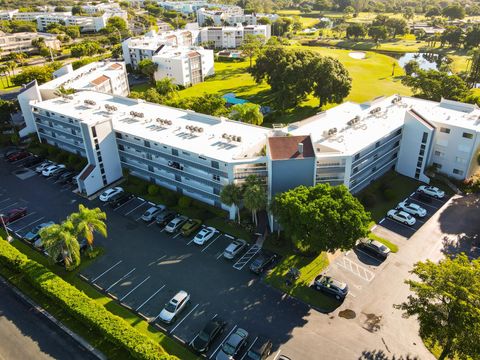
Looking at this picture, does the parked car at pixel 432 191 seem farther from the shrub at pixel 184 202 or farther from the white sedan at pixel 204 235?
the shrub at pixel 184 202

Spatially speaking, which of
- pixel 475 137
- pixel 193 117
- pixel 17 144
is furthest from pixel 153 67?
pixel 475 137

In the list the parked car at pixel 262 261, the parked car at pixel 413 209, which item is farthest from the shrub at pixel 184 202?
the parked car at pixel 413 209

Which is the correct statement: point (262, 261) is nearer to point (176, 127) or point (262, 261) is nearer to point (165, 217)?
point (165, 217)

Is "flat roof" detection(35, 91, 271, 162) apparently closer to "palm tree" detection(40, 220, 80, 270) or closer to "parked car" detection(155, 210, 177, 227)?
"parked car" detection(155, 210, 177, 227)

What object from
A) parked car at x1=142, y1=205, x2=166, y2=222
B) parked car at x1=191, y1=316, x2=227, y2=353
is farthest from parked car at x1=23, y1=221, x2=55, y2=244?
parked car at x1=191, y1=316, x2=227, y2=353

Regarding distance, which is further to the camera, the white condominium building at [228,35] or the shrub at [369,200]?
the white condominium building at [228,35]

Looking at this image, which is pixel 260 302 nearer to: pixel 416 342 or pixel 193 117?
pixel 416 342

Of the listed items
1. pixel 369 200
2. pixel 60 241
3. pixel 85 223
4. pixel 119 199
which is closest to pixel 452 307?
pixel 369 200
